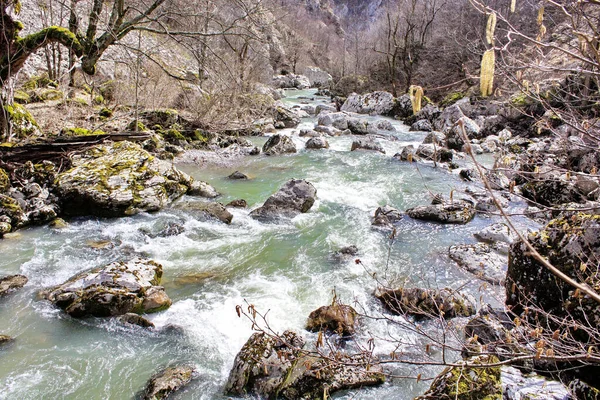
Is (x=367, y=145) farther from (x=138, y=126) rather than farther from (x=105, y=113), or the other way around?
(x=105, y=113)

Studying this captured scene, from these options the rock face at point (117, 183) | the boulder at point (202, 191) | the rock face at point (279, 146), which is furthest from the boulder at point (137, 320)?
the rock face at point (279, 146)

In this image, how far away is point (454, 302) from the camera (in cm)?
487

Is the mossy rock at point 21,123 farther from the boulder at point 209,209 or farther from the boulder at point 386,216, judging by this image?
the boulder at point 386,216

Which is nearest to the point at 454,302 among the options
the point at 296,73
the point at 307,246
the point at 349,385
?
the point at 349,385

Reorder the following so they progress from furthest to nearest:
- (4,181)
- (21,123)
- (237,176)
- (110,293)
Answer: (237,176), (21,123), (4,181), (110,293)

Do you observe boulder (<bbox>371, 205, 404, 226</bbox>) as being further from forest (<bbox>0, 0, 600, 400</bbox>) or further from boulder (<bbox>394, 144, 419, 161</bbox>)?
boulder (<bbox>394, 144, 419, 161</bbox>)

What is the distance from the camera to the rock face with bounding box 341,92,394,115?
2220cm

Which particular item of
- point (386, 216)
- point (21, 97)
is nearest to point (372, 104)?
point (386, 216)

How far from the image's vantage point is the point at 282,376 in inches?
144

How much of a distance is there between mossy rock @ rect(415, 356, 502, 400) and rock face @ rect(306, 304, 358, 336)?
1.57m

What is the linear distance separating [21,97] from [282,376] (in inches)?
465

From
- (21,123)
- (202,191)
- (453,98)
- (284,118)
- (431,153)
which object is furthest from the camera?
(453,98)

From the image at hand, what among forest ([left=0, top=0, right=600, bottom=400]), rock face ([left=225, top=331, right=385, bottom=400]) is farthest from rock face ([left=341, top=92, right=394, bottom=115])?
rock face ([left=225, top=331, right=385, bottom=400])

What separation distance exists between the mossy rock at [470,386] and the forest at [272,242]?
0.05 ft
